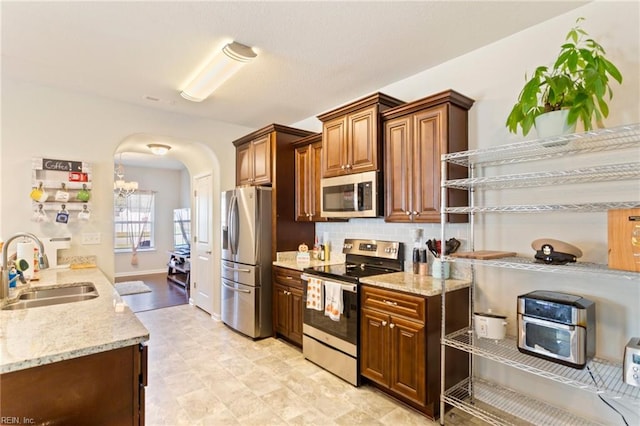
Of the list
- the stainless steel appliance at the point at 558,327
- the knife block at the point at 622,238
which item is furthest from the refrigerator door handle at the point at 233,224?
the knife block at the point at 622,238

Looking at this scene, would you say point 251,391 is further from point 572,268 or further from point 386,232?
point 572,268

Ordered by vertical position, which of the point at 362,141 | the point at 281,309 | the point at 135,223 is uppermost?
the point at 362,141

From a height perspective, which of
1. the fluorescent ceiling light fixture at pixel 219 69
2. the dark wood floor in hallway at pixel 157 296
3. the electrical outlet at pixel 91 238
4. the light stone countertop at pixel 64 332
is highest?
the fluorescent ceiling light fixture at pixel 219 69

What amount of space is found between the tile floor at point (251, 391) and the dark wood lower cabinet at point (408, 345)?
18 cm

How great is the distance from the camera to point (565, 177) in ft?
6.95

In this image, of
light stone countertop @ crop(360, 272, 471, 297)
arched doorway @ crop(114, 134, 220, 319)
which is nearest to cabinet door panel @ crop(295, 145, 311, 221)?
arched doorway @ crop(114, 134, 220, 319)

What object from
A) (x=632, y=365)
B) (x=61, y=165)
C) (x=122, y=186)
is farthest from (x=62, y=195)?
(x=632, y=365)

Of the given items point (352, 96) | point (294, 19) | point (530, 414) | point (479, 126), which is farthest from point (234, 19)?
point (530, 414)

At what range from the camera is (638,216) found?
1.54m

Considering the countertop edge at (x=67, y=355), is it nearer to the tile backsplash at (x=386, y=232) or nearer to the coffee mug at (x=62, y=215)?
the tile backsplash at (x=386, y=232)

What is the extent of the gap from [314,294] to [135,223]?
7.03m

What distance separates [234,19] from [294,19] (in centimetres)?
41

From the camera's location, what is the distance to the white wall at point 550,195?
1939mm

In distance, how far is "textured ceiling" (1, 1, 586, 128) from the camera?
2.14 metres
